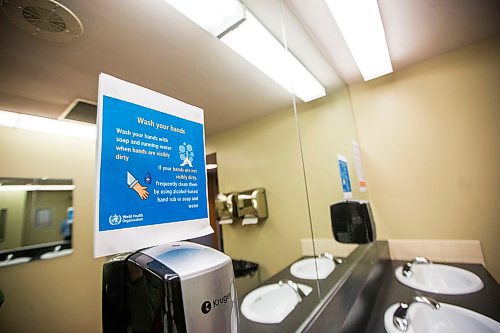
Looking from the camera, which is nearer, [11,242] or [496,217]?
[11,242]

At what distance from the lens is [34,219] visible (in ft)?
1.07

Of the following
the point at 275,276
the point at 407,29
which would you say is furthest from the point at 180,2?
the point at 407,29

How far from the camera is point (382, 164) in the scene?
192 cm

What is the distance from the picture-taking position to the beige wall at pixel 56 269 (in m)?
0.30

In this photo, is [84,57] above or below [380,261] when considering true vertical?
above

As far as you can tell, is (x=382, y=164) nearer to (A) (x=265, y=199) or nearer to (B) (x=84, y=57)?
(A) (x=265, y=199)

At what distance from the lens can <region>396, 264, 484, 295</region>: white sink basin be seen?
48.2 inches

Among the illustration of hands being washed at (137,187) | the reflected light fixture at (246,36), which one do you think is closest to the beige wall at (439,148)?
the reflected light fixture at (246,36)

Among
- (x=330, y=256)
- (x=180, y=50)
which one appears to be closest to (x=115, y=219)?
(x=180, y=50)

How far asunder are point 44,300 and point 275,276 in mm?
995

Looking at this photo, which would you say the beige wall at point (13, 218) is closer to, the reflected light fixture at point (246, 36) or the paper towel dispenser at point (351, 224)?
the reflected light fixture at point (246, 36)

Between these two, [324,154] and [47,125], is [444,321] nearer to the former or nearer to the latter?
[324,154]

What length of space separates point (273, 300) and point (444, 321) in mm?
814

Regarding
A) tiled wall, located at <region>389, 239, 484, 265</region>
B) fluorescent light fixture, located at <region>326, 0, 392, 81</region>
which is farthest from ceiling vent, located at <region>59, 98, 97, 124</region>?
tiled wall, located at <region>389, 239, 484, 265</region>
